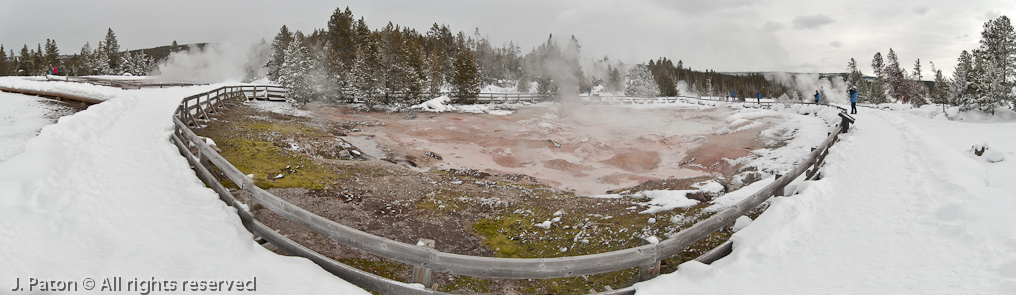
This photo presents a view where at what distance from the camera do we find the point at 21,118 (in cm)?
1922

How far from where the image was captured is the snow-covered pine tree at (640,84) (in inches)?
3351

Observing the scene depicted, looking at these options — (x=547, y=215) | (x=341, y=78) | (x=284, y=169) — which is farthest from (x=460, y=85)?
(x=547, y=215)

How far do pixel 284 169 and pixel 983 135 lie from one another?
2865 centimetres

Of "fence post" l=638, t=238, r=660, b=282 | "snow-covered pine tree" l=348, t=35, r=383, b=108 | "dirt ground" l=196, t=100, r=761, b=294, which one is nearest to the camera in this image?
"fence post" l=638, t=238, r=660, b=282

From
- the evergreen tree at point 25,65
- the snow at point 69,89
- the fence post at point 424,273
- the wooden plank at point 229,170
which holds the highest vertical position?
the evergreen tree at point 25,65

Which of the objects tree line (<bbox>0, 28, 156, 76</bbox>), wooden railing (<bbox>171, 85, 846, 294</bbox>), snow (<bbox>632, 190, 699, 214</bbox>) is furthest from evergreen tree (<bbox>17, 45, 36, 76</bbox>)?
snow (<bbox>632, 190, 699, 214</bbox>)

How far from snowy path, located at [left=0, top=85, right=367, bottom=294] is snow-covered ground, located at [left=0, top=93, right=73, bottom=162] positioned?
27.7 feet

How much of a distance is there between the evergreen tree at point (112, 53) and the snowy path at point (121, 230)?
323ft

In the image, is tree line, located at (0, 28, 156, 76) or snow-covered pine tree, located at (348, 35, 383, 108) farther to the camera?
tree line, located at (0, 28, 156, 76)

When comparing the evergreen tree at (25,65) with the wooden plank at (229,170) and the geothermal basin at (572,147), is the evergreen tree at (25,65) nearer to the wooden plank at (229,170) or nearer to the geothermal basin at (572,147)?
the geothermal basin at (572,147)

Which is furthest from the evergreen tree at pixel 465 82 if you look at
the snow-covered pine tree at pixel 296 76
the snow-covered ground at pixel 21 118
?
the snow-covered ground at pixel 21 118

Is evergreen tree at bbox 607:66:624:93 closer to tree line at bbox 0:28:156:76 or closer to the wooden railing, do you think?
tree line at bbox 0:28:156:76

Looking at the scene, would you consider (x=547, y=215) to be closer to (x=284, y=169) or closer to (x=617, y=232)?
(x=617, y=232)

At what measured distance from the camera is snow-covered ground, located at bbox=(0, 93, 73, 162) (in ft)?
48.1
